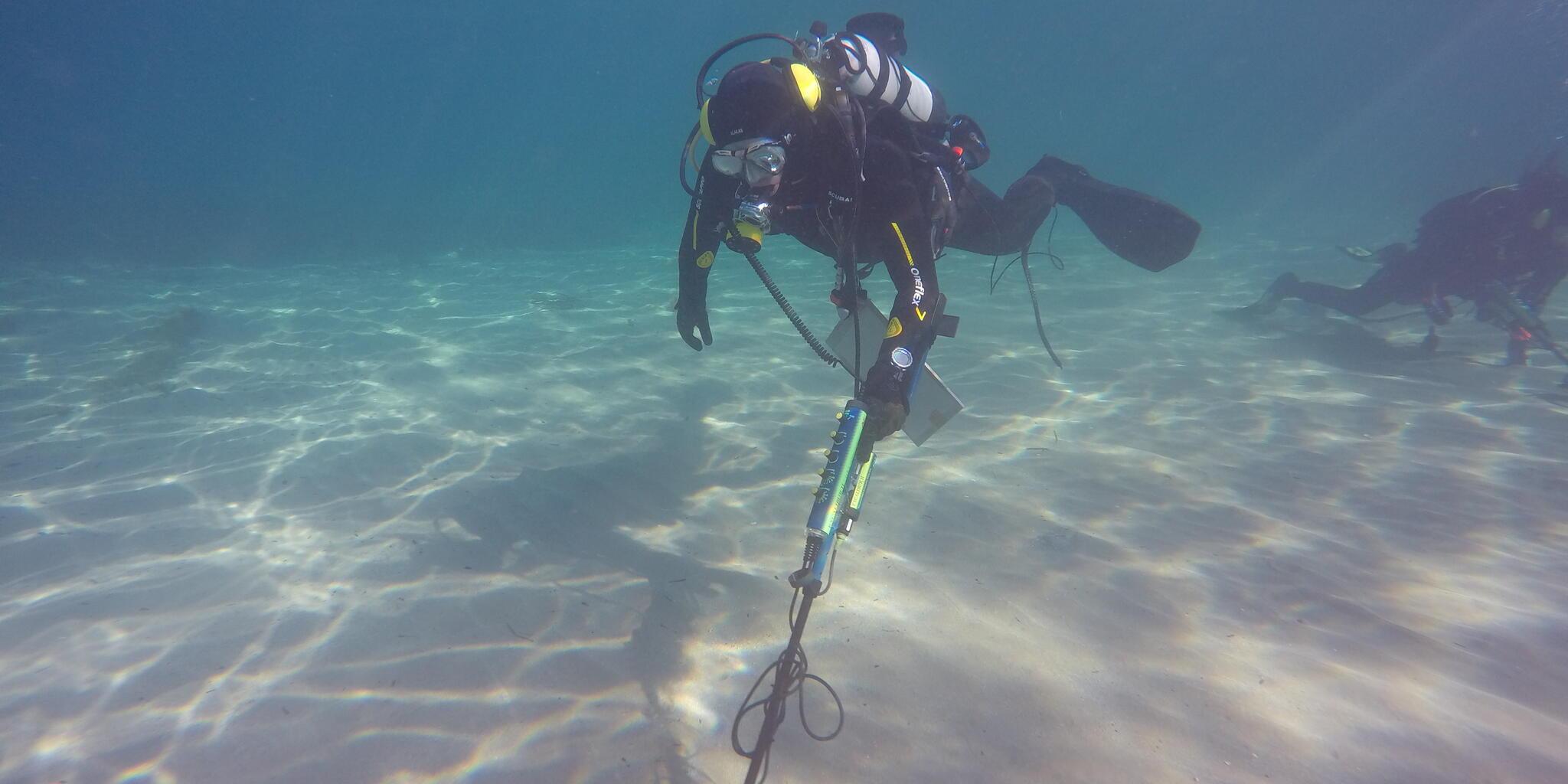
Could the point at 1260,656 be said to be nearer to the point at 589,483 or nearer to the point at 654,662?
the point at 654,662

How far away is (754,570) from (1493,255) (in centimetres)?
1125

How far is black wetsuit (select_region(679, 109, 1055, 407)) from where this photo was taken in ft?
10.9

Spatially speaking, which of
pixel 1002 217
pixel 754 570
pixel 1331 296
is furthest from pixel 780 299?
pixel 1331 296

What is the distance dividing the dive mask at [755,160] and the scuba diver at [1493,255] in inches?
375

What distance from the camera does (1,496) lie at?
474 centimetres

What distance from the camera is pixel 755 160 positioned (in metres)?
3.17

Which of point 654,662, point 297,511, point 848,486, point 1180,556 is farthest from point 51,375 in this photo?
point 1180,556

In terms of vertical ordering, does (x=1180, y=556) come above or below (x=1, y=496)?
above

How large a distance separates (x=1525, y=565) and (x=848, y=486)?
14.3 feet

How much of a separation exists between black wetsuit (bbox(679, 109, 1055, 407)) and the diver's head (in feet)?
0.38

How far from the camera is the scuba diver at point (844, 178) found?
319 centimetres

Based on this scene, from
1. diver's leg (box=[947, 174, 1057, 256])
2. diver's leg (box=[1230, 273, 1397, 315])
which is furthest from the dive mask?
diver's leg (box=[1230, 273, 1397, 315])

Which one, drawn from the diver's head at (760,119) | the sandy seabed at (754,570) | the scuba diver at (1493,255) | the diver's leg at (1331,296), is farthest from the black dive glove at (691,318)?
the diver's leg at (1331,296)

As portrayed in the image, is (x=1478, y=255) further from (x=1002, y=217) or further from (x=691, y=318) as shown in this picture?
(x=691, y=318)
